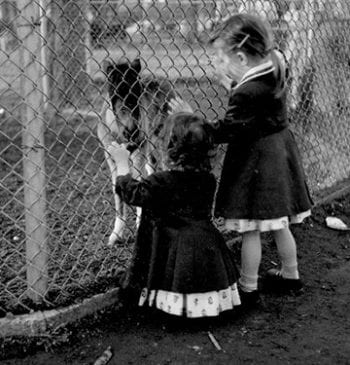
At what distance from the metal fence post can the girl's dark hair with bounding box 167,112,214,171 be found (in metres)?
0.63

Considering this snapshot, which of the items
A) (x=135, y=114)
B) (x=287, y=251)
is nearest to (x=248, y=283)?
(x=287, y=251)

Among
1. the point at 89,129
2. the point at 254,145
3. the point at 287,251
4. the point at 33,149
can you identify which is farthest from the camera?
the point at 89,129

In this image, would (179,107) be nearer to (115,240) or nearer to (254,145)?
(254,145)

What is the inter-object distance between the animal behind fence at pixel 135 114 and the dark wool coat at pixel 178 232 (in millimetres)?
623

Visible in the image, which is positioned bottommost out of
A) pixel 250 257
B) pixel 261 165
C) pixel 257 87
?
pixel 250 257

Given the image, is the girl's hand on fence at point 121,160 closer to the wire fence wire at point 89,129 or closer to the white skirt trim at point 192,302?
the wire fence wire at point 89,129

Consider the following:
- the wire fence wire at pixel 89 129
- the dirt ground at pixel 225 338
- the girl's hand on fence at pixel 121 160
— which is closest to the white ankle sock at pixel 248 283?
the dirt ground at pixel 225 338

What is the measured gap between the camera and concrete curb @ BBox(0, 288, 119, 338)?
2.76 meters

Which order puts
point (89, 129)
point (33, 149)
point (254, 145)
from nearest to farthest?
1. point (33, 149)
2. point (254, 145)
3. point (89, 129)

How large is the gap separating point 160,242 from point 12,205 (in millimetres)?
2249

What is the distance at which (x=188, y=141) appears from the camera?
2.79m

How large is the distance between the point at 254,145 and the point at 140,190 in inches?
26.2

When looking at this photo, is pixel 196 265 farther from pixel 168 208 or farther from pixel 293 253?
pixel 293 253

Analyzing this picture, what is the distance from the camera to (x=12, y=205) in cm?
476
